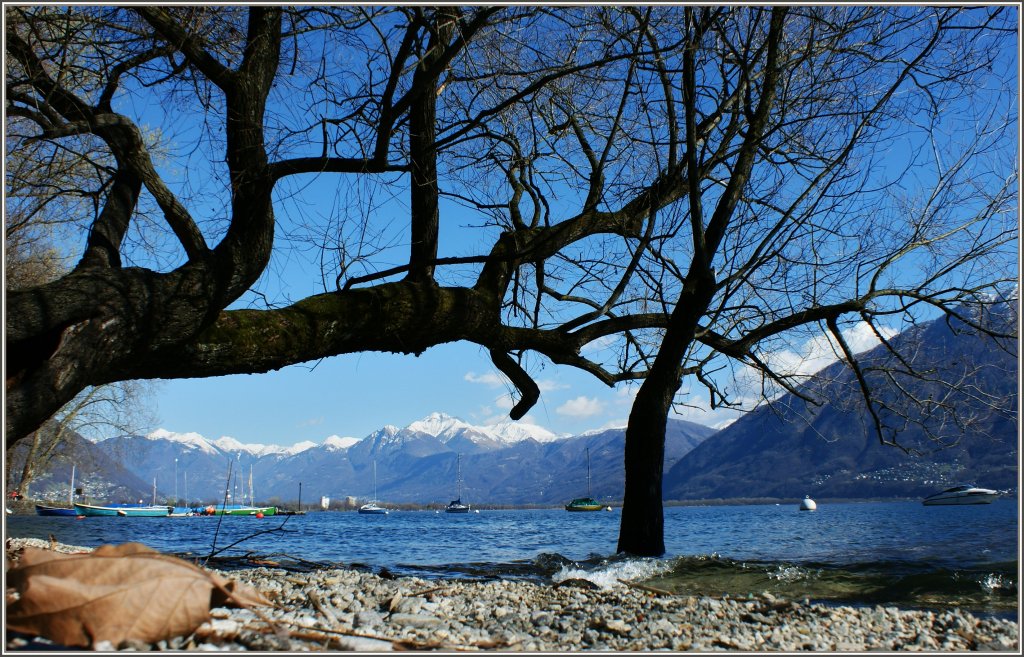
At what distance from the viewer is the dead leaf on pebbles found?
7.45ft

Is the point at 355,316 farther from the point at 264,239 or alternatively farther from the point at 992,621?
the point at 992,621

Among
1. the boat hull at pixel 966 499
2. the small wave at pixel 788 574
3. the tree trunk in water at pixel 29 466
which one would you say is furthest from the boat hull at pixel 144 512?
the boat hull at pixel 966 499

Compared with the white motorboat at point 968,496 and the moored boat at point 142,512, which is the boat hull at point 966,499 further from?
the moored boat at point 142,512

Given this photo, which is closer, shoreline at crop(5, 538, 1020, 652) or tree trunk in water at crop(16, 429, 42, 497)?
shoreline at crop(5, 538, 1020, 652)

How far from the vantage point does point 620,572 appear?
6.74 m

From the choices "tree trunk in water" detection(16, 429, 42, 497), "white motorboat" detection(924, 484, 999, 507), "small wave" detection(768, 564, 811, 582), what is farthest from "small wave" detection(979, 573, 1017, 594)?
A: "white motorboat" detection(924, 484, 999, 507)

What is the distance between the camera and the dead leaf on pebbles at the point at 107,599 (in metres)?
2.27

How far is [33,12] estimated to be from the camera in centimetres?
515

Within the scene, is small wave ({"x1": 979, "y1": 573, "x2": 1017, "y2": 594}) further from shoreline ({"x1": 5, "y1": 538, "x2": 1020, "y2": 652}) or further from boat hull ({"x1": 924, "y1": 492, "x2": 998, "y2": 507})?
boat hull ({"x1": 924, "y1": 492, "x2": 998, "y2": 507})

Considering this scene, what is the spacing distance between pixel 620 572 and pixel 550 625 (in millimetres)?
3383

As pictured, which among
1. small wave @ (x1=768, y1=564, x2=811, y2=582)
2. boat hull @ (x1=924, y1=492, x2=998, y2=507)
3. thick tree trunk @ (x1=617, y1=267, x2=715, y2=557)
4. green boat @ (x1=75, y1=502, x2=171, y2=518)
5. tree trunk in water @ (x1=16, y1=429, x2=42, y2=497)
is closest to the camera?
small wave @ (x1=768, y1=564, x2=811, y2=582)

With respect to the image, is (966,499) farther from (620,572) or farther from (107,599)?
(107,599)

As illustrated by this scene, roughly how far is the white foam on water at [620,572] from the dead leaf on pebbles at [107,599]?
4068 millimetres

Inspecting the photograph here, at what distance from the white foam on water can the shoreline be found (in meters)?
1.36
